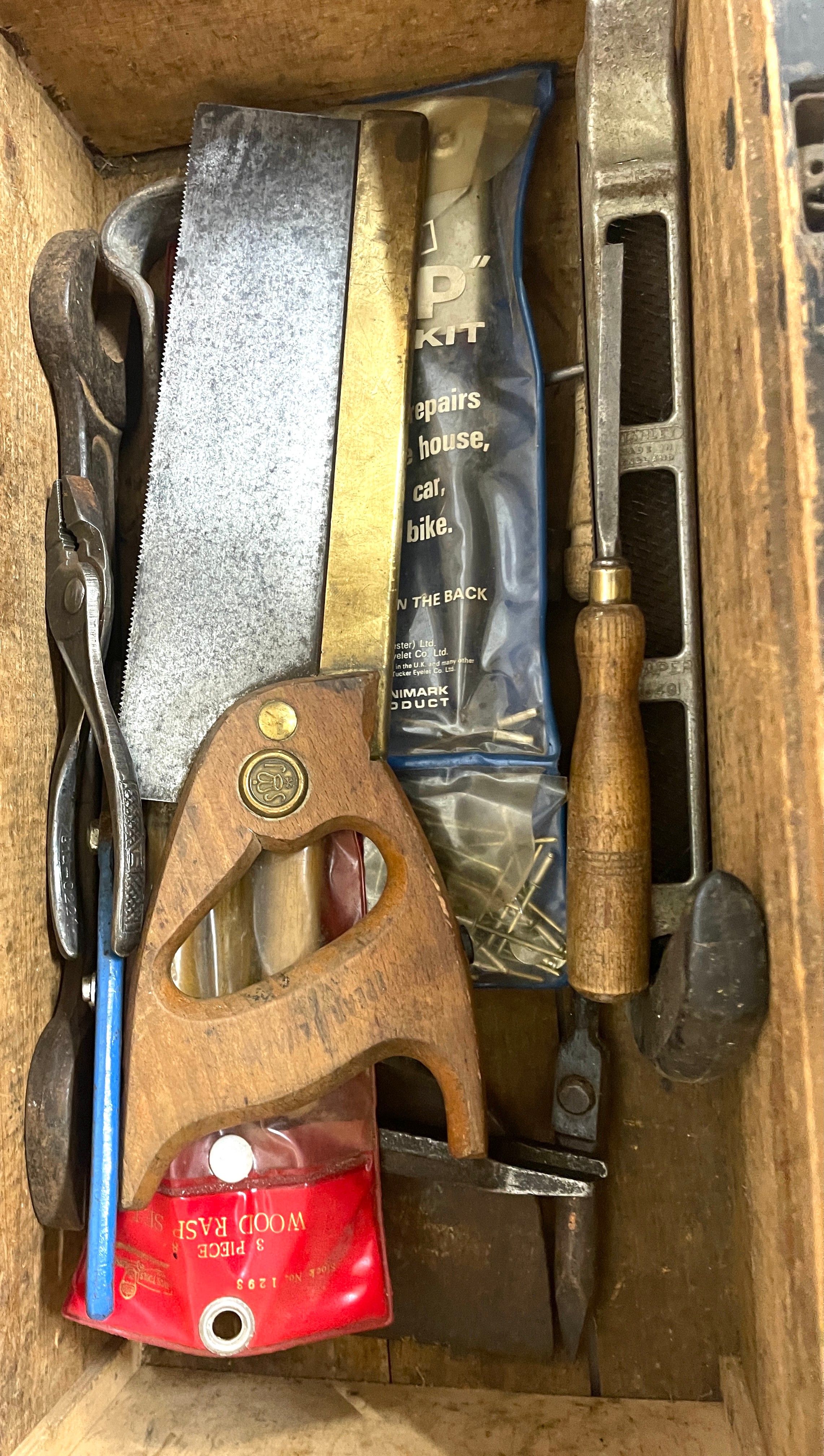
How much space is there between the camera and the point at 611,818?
0.68 metres

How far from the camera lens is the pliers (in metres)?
0.75

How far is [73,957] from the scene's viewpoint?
2.64 feet

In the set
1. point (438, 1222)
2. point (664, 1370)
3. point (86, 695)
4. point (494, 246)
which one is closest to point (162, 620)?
point (86, 695)

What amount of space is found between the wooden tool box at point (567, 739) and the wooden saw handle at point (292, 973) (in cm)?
14

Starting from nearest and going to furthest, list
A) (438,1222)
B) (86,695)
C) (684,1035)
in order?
1. (684,1035)
2. (86,695)
3. (438,1222)

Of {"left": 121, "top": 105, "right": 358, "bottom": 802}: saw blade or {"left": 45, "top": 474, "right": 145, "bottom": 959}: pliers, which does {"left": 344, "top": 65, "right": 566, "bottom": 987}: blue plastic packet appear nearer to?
{"left": 121, "top": 105, "right": 358, "bottom": 802}: saw blade

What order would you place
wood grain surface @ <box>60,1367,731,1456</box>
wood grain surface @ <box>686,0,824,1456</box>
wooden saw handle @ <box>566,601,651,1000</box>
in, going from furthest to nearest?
wood grain surface @ <box>60,1367,731,1456</box> < wooden saw handle @ <box>566,601,651,1000</box> < wood grain surface @ <box>686,0,824,1456</box>

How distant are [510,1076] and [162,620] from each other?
1.71 feet

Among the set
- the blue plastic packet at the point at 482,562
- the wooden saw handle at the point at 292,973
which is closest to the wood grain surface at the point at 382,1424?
the wooden saw handle at the point at 292,973

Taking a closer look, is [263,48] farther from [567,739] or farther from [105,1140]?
[105,1140]

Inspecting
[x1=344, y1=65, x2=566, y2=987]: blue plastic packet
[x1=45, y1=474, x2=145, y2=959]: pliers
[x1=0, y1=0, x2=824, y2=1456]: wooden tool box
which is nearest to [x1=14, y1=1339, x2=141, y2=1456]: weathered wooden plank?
[x1=0, y1=0, x2=824, y2=1456]: wooden tool box

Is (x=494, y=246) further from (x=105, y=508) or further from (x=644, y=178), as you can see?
(x=105, y=508)

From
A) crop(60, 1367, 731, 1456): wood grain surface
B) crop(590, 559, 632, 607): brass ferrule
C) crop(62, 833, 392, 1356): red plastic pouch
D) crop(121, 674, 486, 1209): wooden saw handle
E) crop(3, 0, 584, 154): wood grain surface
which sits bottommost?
crop(60, 1367, 731, 1456): wood grain surface

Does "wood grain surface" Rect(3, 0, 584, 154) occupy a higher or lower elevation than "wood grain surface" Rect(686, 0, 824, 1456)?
higher
